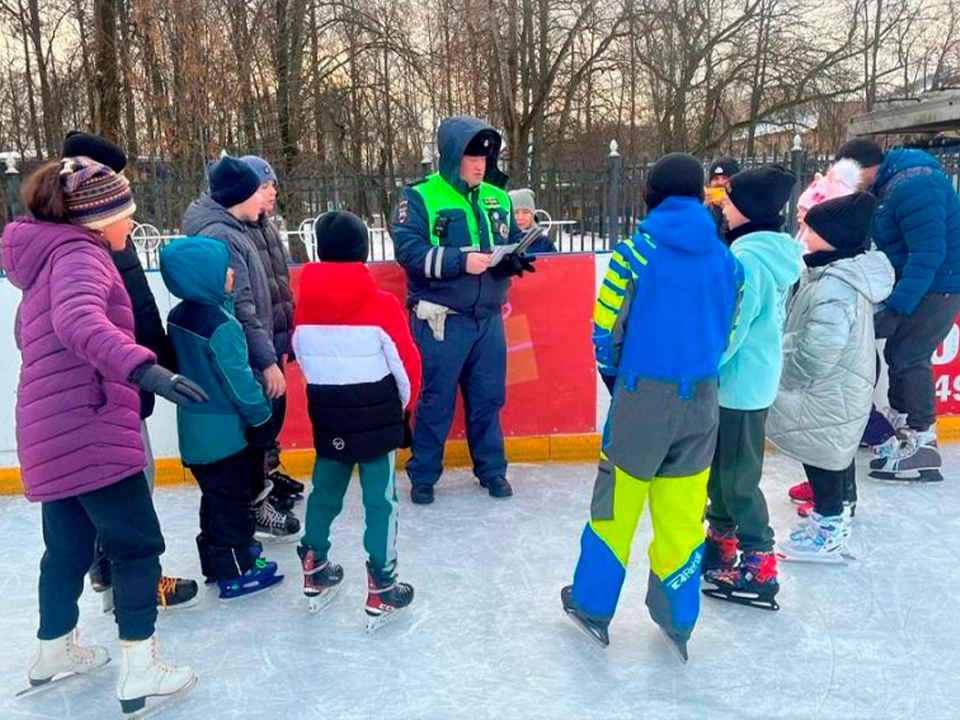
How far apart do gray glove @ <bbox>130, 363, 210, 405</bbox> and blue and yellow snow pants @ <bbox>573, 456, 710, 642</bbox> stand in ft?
4.11

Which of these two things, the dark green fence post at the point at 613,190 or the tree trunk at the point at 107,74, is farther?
the tree trunk at the point at 107,74

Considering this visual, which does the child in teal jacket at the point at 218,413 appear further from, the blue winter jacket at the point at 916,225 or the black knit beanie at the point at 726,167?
the black knit beanie at the point at 726,167

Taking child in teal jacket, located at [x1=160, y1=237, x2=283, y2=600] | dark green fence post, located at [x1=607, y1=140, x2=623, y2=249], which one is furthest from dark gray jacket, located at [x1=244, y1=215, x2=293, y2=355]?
dark green fence post, located at [x1=607, y1=140, x2=623, y2=249]

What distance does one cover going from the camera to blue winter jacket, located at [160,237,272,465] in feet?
8.36

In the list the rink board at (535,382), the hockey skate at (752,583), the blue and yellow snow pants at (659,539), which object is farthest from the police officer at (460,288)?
the blue and yellow snow pants at (659,539)

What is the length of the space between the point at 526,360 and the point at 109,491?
2622 millimetres

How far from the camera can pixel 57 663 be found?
2.41 m

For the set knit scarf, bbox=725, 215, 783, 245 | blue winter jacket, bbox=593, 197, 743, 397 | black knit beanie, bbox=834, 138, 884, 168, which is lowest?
blue winter jacket, bbox=593, 197, 743, 397

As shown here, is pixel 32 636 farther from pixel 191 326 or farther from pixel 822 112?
pixel 822 112

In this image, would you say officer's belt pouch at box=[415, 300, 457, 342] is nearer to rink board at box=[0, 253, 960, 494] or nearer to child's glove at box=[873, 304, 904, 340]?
rink board at box=[0, 253, 960, 494]

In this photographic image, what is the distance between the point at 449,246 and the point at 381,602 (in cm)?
165

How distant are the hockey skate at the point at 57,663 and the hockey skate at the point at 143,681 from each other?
258 mm

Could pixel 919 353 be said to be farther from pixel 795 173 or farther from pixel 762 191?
pixel 795 173

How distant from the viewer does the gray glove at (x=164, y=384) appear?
6.07ft
